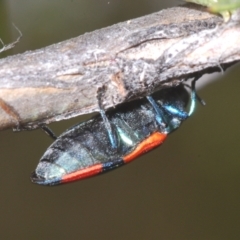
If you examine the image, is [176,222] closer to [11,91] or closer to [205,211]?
[205,211]

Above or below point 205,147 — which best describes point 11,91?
above

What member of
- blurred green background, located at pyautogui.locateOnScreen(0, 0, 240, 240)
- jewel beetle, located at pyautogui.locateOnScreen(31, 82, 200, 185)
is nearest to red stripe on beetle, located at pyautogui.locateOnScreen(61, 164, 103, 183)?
jewel beetle, located at pyautogui.locateOnScreen(31, 82, 200, 185)

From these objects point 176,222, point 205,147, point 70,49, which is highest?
point 70,49

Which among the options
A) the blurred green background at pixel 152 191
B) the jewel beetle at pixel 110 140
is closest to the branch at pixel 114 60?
the jewel beetle at pixel 110 140

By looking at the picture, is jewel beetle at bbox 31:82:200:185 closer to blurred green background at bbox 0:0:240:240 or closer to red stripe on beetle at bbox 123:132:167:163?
red stripe on beetle at bbox 123:132:167:163

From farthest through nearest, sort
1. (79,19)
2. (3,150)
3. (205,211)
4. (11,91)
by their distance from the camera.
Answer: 1. (205,211)
2. (3,150)
3. (79,19)
4. (11,91)

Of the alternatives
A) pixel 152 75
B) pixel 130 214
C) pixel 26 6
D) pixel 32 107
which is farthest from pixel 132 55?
pixel 130 214

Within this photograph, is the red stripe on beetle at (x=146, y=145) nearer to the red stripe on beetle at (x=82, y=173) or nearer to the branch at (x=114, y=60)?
the red stripe on beetle at (x=82, y=173)
